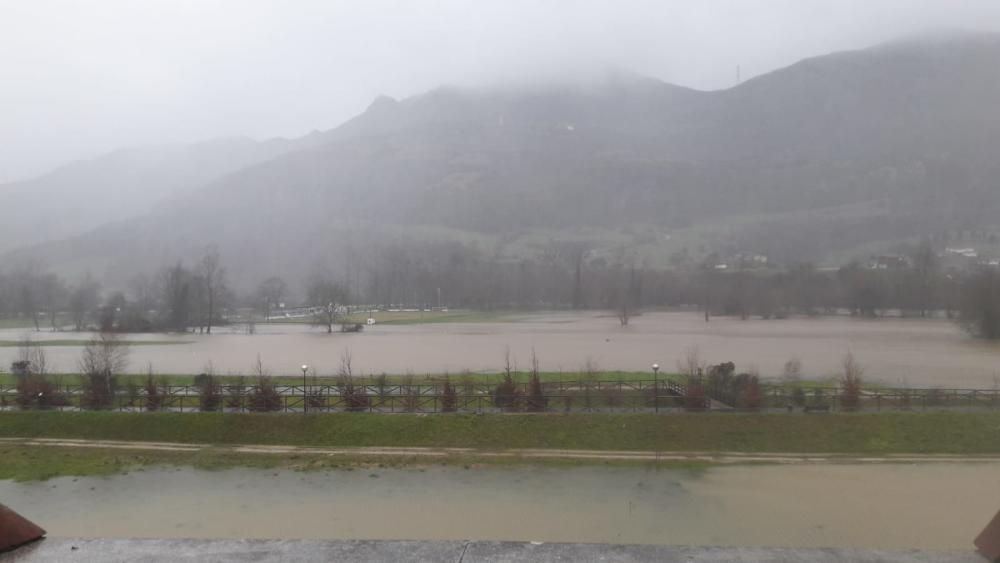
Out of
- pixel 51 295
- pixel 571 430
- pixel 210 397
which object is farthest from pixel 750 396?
pixel 51 295

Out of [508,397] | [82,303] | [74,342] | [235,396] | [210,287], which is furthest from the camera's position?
[210,287]

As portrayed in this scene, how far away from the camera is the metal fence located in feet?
84.2

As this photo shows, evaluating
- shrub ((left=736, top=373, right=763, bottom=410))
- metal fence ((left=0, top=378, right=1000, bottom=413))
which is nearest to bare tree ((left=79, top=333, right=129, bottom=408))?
metal fence ((left=0, top=378, right=1000, bottom=413))

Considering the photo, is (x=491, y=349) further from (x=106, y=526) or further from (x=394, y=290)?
(x=394, y=290)

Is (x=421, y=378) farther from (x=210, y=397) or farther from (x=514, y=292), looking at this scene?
(x=514, y=292)

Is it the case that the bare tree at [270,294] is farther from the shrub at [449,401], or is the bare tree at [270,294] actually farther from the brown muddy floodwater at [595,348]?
the shrub at [449,401]

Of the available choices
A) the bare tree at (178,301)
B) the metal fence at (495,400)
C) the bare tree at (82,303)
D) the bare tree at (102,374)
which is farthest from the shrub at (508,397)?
the bare tree at (82,303)

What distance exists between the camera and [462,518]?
14.6 meters

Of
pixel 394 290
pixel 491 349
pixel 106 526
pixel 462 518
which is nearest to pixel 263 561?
pixel 462 518

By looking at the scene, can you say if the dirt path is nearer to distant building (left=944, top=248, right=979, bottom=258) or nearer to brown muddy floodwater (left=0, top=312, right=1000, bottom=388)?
brown muddy floodwater (left=0, top=312, right=1000, bottom=388)

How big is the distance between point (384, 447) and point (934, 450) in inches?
660

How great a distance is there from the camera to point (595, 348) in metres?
53.8

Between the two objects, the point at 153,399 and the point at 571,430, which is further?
the point at 153,399

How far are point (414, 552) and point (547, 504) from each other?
42.7 ft
